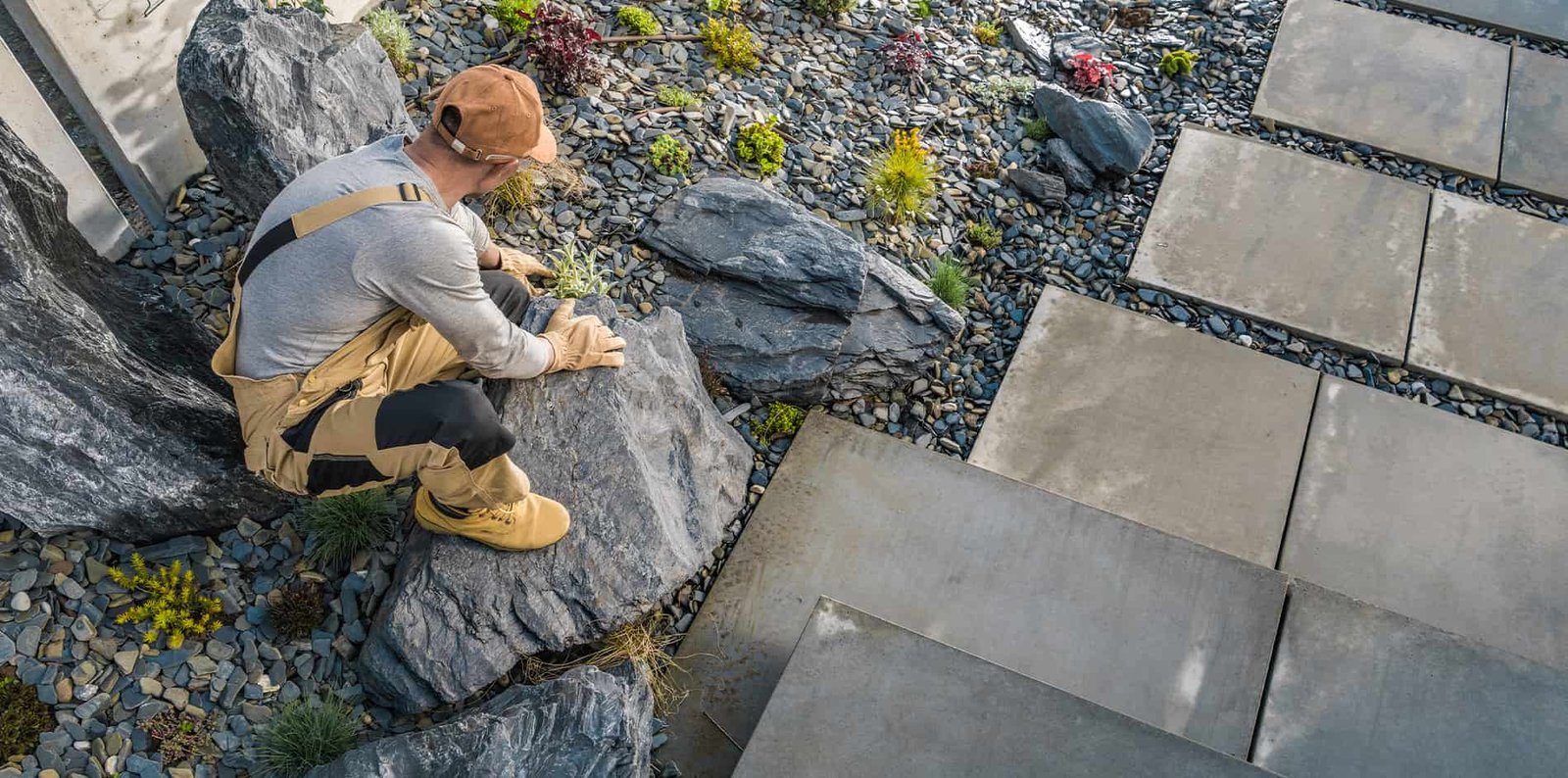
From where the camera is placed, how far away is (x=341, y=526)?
149 inches

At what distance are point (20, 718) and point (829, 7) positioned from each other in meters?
5.46

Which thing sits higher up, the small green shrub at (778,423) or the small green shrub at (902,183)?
the small green shrub at (902,183)

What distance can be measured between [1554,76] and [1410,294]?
2.68 m

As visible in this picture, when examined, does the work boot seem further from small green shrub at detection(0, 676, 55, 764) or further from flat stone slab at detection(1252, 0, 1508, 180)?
flat stone slab at detection(1252, 0, 1508, 180)

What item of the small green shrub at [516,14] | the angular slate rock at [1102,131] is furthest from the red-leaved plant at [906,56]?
the small green shrub at [516,14]

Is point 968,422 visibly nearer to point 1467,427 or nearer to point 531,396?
point 531,396

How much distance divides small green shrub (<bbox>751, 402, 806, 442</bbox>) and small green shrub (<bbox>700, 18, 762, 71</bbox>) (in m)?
2.34

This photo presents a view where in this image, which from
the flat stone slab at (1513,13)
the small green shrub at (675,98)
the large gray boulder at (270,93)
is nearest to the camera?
the large gray boulder at (270,93)

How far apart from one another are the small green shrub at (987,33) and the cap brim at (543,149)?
4.07 meters

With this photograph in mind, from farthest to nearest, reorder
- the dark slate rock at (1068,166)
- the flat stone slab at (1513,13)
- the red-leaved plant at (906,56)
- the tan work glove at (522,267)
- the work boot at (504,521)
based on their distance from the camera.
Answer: the flat stone slab at (1513,13) → the red-leaved plant at (906,56) → the dark slate rock at (1068,166) → the tan work glove at (522,267) → the work boot at (504,521)

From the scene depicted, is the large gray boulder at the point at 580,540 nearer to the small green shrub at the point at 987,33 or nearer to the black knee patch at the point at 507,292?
the black knee patch at the point at 507,292

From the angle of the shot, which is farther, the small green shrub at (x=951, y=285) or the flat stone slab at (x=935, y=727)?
the small green shrub at (x=951, y=285)

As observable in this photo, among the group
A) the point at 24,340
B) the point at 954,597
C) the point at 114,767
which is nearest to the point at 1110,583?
the point at 954,597

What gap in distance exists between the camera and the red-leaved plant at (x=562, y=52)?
5371 millimetres
